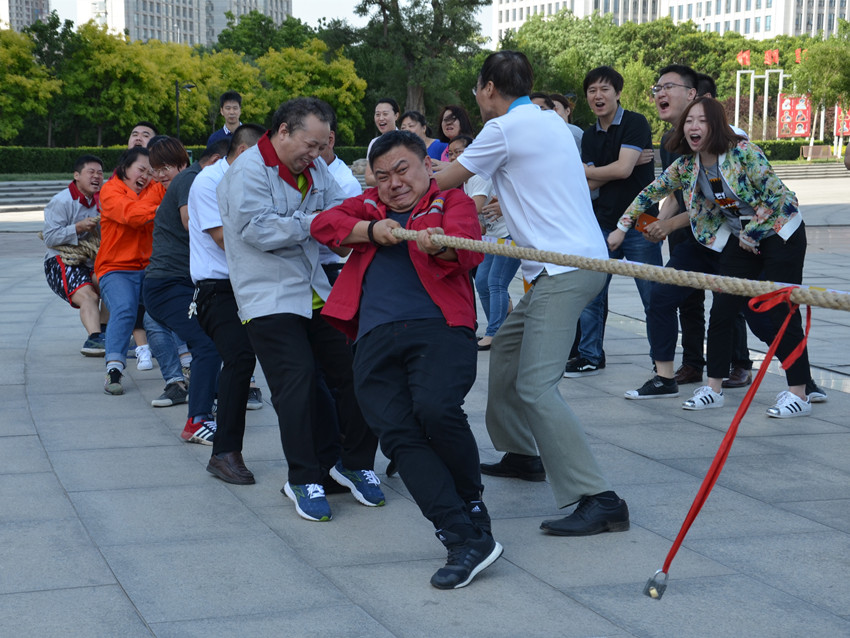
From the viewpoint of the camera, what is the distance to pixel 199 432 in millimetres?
5359

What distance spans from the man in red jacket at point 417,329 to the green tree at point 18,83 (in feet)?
121

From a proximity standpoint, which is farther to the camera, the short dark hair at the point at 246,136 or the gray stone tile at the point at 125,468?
the short dark hair at the point at 246,136

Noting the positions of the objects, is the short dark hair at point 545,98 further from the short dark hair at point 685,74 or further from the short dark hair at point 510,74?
the short dark hair at point 510,74

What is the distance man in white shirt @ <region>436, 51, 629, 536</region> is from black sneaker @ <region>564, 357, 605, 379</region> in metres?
2.98

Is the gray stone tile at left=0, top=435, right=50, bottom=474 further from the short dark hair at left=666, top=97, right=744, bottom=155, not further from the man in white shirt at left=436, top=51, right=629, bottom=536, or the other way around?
the short dark hair at left=666, top=97, right=744, bottom=155

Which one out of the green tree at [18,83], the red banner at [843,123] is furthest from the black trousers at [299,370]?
the red banner at [843,123]

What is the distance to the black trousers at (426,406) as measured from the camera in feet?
11.4

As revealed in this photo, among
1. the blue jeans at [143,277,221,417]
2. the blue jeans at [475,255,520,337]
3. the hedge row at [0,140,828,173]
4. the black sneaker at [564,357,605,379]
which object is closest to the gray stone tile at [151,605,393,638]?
the blue jeans at [143,277,221,417]

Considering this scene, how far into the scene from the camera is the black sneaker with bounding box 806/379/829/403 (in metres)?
6.04

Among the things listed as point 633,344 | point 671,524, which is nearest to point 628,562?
point 671,524

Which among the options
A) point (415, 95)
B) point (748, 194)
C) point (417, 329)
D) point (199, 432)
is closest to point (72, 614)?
point (417, 329)

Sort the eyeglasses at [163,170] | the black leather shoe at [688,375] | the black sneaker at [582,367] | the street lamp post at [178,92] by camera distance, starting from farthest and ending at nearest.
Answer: the street lamp post at [178,92] < the black sneaker at [582,367] < the black leather shoe at [688,375] < the eyeglasses at [163,170]

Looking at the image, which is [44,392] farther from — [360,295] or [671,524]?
[671,524]

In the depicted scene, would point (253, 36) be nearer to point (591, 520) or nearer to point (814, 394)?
point (814, 394)
